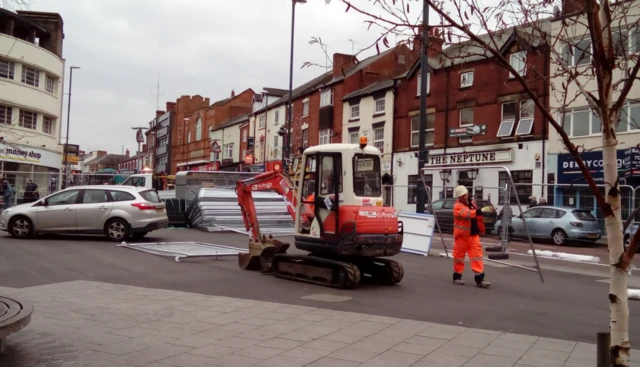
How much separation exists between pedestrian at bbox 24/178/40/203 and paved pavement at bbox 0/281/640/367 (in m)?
16.1

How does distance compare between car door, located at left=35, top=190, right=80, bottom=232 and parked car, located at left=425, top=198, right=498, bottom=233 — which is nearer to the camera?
parked car, located at left=425, top=198, right=498, bottom=233

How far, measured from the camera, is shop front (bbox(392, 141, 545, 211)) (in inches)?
567

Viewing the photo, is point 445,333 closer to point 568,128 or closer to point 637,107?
point 637,107

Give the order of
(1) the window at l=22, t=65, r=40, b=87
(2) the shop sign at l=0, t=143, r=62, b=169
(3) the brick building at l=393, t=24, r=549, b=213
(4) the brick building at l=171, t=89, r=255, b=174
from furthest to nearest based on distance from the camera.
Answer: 1. (4) the brick building at l=171, t=89, r=255, b=174
2. (1) the window at l=22, t=65, r=40, b=87
3. (2) the shop sign at l=0, t=143, r=62, b=169
4. (3) the brick building at l=393, t=24, r=549, b=213

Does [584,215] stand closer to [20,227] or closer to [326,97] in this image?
[20,227]

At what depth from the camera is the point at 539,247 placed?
17172 millimetres

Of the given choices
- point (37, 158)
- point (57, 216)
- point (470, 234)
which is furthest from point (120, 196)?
point (37, 158)

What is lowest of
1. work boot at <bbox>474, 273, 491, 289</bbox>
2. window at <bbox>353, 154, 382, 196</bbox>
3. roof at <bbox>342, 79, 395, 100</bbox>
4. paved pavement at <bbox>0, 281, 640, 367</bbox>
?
paved pavement at <bbox>0, 281, 640, 367</bbox>

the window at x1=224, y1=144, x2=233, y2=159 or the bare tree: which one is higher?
the window at x1=224, y1=144, x2=233, y2=159

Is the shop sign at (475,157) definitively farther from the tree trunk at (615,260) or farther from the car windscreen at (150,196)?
the tree trunk at (615,260)

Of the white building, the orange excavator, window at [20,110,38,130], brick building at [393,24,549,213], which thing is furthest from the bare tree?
window at [20,110,38,130]

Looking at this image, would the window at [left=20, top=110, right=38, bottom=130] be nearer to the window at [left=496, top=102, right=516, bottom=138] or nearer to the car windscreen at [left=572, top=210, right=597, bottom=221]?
the window at [left=496, top=102, right=516, bottom=138]

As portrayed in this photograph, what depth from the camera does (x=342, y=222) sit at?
9617 millimetres

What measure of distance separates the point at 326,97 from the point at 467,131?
1412 cm
